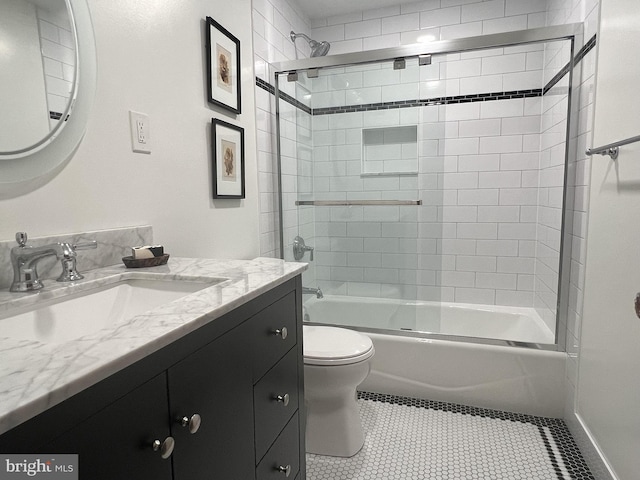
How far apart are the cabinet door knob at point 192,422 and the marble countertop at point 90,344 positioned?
0.16 meters

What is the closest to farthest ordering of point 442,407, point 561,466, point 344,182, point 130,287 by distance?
1. point 130,287
2. point 561,466
3. point 442,407
4. point 344,182

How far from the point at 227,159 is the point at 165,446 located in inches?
53.8

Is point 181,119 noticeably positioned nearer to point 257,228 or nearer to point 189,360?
point 257,228

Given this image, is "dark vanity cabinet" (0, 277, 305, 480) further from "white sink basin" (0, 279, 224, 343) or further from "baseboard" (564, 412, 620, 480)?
"baseboard" (564, 412, 620, 480)

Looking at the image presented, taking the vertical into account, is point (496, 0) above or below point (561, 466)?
above

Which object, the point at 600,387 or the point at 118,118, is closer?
the point at 118,118

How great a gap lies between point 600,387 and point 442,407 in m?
0.79

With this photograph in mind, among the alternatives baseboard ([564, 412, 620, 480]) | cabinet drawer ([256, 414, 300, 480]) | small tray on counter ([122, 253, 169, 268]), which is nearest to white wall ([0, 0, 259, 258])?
small tray on counter ([122, 253, 169, 268])

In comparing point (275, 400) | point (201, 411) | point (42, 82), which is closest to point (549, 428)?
point (275, 400)

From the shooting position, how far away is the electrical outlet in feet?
4.06

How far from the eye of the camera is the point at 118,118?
3.89 feet

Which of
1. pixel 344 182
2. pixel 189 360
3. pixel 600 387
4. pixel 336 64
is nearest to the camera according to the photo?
pixel 189 360

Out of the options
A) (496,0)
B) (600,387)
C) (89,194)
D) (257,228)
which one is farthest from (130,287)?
(496,0)

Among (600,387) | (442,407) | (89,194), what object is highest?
(89,194)
